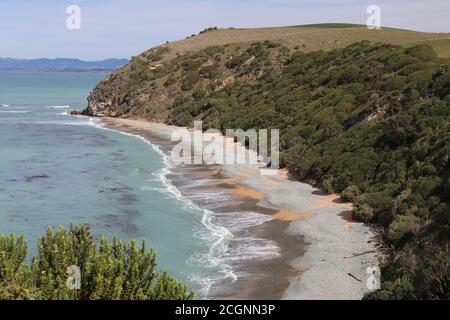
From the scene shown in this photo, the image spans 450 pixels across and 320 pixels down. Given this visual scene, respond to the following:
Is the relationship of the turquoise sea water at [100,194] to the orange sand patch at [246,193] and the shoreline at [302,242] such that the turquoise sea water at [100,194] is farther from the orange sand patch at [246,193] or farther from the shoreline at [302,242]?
the orange sand patch at [246,193]

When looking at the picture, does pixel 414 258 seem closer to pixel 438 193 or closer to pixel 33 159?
pixel 438 193

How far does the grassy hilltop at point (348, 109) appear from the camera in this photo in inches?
1003

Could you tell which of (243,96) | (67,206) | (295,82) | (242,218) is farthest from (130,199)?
(243,96)

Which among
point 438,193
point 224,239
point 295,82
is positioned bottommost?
point 224,239

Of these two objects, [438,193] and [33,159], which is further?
[33,159]

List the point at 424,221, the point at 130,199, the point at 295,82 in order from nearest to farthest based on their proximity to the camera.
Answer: the point at 424,221
the point at 130,199
the point at 295,82

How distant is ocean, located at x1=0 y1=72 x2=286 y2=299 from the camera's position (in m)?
25.0

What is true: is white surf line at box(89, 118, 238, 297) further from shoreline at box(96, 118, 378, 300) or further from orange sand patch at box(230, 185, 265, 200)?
orange sand patch at box(230, 185, 265, 200)

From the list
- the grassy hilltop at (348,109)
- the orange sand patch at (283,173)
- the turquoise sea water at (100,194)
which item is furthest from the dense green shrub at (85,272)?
the orange sand patch at (283,173)

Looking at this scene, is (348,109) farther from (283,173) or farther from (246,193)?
(246,193)

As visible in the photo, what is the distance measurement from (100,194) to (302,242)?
51.2 ft

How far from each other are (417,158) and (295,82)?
36.3 m
